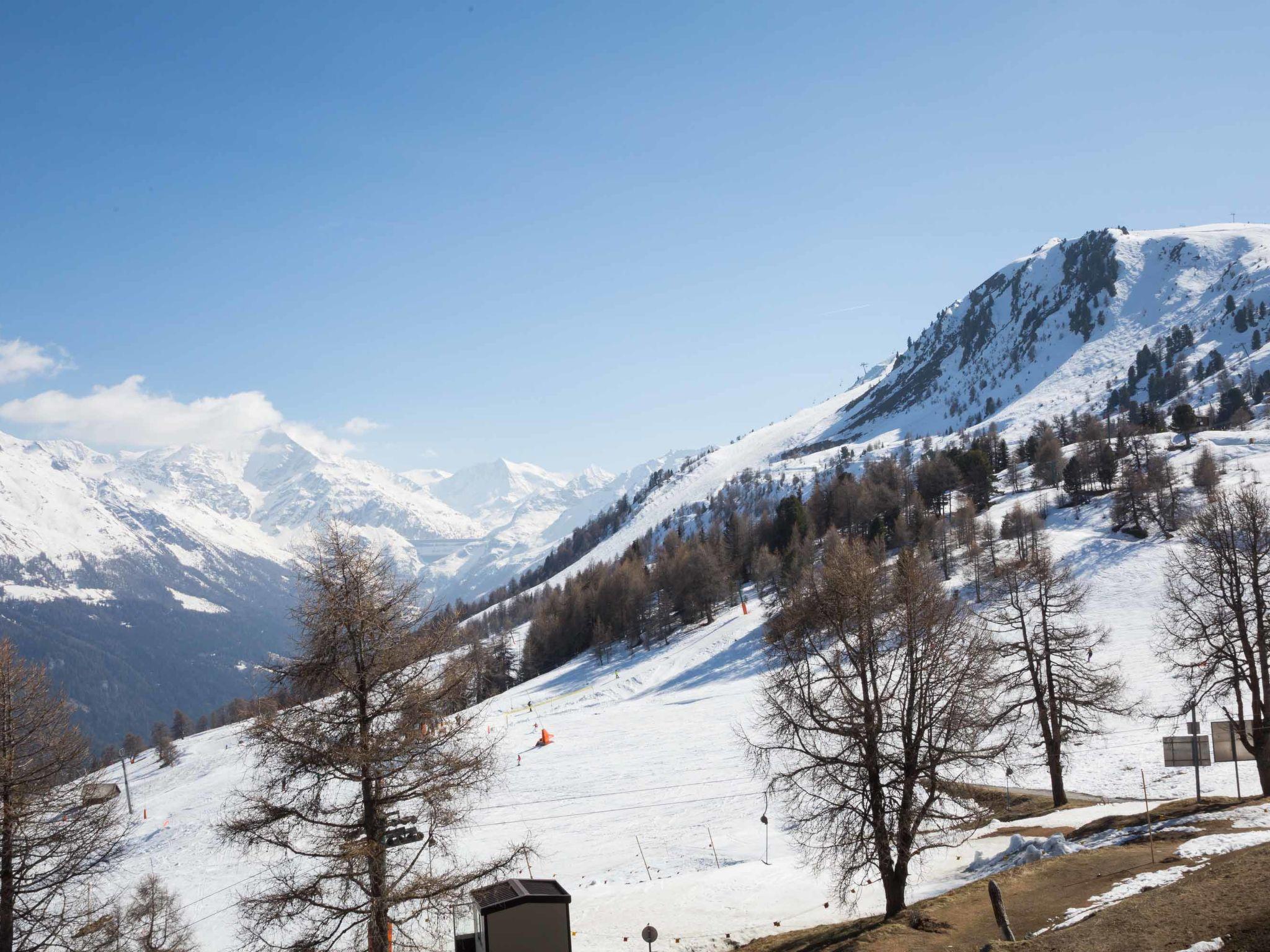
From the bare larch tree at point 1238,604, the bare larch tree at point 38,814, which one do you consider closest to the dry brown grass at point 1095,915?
the bare larch tree at point 1238,604

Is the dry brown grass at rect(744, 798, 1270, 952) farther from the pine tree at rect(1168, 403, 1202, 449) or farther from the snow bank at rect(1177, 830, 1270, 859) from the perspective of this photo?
the pine tree at rect(1168, 403, 1202, 449)

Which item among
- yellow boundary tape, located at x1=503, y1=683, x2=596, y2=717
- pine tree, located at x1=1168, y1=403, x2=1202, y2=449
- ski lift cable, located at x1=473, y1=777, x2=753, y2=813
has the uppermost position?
pine tree, located at x1=1168, y1=403, x2=1202, y2=449

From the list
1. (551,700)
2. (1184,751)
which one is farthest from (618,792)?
(551,700)

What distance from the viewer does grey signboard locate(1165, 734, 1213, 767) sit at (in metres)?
21.4

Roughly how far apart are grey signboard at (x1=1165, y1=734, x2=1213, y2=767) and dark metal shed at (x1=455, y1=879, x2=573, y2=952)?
59.5 ft

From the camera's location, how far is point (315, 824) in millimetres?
→ 13828

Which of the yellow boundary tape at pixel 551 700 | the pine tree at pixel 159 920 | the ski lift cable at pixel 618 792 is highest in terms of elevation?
the pine tree at pixel 159 920

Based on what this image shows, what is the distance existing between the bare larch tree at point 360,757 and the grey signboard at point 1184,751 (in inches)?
772

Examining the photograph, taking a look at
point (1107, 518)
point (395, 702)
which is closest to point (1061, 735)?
point (395, 702)

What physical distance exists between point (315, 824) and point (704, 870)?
19149 millimetres

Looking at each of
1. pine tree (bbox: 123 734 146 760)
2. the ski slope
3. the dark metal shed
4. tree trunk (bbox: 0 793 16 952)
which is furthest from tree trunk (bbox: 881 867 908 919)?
pine tree (bbox: 123 734 146 760)

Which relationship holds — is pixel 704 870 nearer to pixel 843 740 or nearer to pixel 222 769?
pixel 843 740

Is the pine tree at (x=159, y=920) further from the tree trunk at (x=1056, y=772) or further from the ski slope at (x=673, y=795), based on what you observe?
the tree trunk at (x=1056, y=772)

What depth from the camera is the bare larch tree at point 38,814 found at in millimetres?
14992
